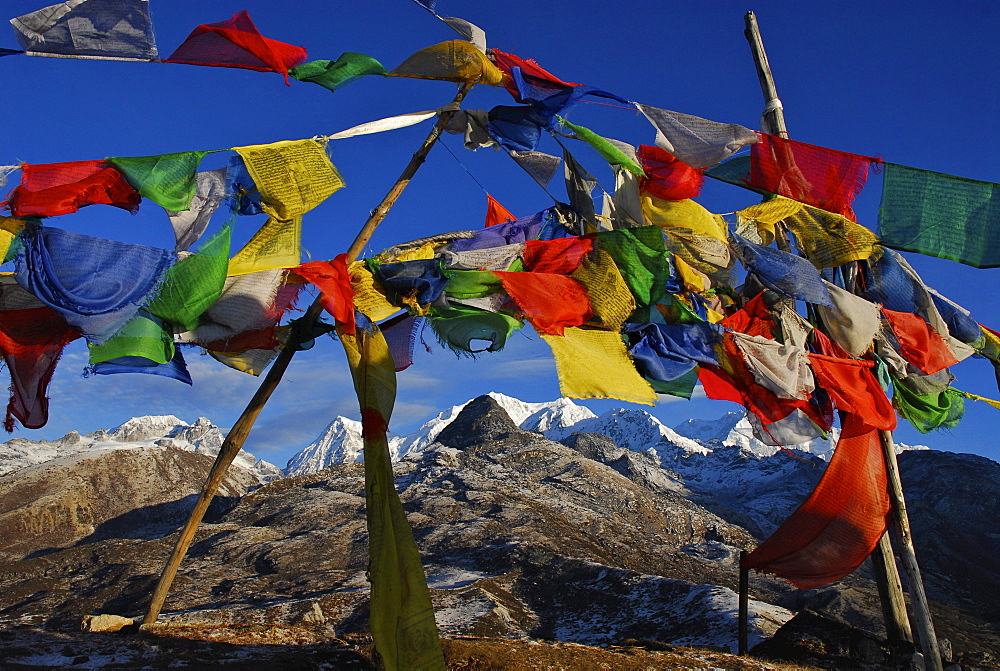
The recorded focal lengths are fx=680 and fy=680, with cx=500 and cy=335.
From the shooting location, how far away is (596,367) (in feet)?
15.8

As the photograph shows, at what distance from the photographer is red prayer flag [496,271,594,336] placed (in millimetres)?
4738

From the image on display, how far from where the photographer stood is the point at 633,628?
1134cm

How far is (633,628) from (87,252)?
10.3 metres

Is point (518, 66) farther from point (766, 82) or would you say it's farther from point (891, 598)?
point (891, 598)

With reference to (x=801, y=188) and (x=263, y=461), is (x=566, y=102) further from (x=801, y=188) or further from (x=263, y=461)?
(x=263, y=461)

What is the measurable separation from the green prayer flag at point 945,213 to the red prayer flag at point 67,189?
18.7 ft

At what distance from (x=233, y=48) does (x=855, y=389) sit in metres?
5.44

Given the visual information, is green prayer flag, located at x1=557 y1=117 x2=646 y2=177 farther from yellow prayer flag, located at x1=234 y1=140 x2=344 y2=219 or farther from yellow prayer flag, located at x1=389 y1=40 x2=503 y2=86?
yellow prayer flag, located at x1=234 y1=140 x2=344 y2=219

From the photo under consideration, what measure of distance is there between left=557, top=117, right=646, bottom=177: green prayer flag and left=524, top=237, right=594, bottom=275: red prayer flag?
74cm

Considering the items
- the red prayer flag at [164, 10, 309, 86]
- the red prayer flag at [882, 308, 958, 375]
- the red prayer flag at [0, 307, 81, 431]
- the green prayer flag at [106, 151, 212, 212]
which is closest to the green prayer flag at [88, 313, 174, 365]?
the red prayer flag at [0, 307, 81, 431]

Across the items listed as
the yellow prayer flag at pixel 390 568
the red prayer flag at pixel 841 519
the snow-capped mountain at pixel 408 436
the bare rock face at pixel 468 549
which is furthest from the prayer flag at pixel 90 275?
the snow-capped mountain at pixel 408 436

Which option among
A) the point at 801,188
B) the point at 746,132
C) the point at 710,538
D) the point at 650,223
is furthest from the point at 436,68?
the point at 710,538

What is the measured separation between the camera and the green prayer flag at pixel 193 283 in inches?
160

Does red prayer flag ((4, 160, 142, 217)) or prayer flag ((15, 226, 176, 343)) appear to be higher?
red prayer flag ((4, 160, 142, 217))
